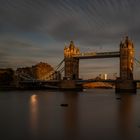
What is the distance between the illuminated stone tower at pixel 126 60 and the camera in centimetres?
9331

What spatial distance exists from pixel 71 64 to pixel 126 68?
21626mm

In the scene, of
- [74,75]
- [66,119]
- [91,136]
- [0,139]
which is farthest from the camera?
[74,75]

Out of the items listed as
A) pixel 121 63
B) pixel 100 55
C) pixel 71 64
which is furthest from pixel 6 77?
pixel 121 63

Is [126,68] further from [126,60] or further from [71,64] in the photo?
[71,64]

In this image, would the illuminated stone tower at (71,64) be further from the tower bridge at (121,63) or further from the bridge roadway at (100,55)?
the bridge roadway at (100,55)

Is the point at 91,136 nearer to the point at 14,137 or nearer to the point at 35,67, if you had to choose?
the point at 14,137

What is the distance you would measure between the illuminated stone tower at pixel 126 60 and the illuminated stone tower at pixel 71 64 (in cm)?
1893

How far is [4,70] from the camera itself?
11744cm

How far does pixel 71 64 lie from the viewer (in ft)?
351

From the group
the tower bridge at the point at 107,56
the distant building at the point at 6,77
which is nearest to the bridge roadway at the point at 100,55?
the tower bridge at the point at 107,56

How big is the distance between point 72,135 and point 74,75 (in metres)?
89.6

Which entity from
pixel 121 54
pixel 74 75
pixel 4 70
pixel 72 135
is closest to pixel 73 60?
pixel 74 75

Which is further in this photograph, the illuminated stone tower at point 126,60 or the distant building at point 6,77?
the distant building at point 6,77

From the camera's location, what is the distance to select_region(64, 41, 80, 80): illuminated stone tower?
106562 millimetres
